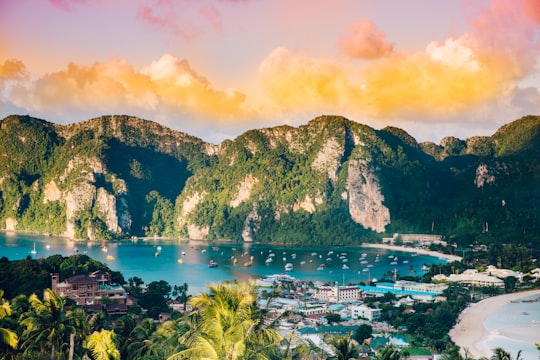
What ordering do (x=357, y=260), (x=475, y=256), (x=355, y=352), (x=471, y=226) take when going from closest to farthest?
(x=355, y=352), (x=475, y=256), (x=357, y=260), (x=471, y=226)

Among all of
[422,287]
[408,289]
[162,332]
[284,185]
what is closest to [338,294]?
[408,289]

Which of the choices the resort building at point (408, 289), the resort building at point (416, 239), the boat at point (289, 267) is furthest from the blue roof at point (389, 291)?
the resort building at point (416, 239)

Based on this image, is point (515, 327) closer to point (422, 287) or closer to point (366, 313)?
point (366, 313)

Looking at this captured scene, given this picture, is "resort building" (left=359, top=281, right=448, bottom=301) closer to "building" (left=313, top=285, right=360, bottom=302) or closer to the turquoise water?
"building" (left=313, top=285, right=360, bottom=302)

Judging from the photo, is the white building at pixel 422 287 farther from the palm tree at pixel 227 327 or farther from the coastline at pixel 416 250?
the palm tree at pixel 227 327

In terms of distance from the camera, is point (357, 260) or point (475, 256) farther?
point (357, 260)

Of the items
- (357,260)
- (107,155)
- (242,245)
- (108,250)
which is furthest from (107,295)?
(107,155)

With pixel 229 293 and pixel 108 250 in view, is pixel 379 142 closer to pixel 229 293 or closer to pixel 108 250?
pixel 108 250
